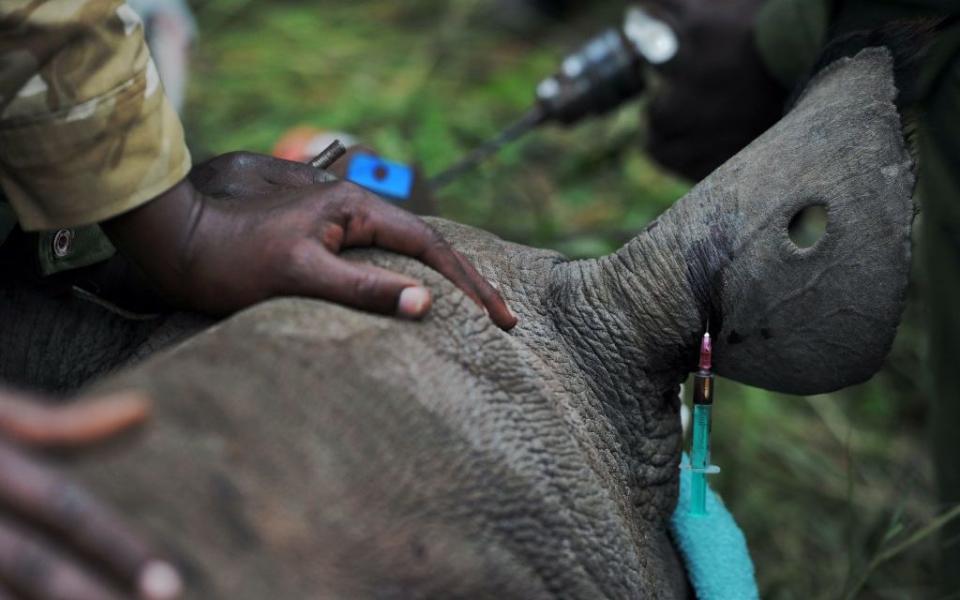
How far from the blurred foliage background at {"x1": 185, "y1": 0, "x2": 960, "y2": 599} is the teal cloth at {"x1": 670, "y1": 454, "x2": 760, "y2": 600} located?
300 millimetres

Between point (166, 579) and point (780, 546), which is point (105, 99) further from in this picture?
point (780, 546)

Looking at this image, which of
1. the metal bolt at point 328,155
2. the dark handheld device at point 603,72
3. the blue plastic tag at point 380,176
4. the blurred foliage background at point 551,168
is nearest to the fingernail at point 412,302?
the metal bolt at point 328,155

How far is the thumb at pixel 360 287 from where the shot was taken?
37.7 inches

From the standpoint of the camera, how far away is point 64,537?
0.65m

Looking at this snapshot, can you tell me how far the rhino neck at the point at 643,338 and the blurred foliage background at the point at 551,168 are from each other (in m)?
0.42

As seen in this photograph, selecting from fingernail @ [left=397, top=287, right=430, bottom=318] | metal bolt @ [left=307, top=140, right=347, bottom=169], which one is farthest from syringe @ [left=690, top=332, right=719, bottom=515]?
metal bolt @ [left=307, top=140, right=347, bottom=169]

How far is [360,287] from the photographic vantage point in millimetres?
959

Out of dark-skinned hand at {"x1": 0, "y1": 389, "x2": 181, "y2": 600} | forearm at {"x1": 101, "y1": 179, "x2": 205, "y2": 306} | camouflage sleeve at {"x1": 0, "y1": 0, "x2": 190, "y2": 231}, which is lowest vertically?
dark-skinned hand at {"x1": 0, "y1": 389, "x2": 181, "y2": 600}

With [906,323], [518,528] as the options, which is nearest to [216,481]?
[518,528]

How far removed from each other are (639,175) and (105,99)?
7.03 feet

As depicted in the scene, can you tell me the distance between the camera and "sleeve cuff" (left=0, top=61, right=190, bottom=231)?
992 mm

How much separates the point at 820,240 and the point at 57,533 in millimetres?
720

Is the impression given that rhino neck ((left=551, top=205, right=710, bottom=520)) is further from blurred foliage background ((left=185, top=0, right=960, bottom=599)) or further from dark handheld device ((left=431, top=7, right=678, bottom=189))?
dark handheld device ((left=431, top=7, right=678, bottom=189))

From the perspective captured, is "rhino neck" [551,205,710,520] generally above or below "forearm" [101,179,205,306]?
below
